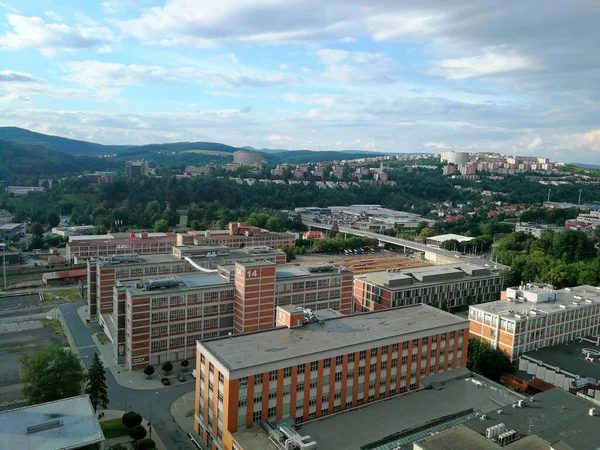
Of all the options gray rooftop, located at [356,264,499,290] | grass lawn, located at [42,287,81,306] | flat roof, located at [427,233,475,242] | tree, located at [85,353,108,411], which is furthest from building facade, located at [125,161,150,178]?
tree, located at [85,353,108,411]

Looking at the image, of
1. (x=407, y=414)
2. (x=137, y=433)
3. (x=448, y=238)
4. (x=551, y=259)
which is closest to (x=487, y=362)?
(x=407, y=414)

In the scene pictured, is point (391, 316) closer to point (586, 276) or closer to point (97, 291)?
point (97, 291)

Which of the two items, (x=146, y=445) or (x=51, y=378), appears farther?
(x=51, y=378)

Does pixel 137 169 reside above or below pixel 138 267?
above

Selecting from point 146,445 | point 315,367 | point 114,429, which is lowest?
point 114,429

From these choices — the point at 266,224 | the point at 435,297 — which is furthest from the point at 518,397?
the point at 266,224

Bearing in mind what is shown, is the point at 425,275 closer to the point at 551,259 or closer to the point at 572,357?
the point at 572,357

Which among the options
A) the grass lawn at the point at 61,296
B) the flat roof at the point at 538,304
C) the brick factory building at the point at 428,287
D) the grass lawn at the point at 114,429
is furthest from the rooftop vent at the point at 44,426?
the grass lawn at the point at 61,296
